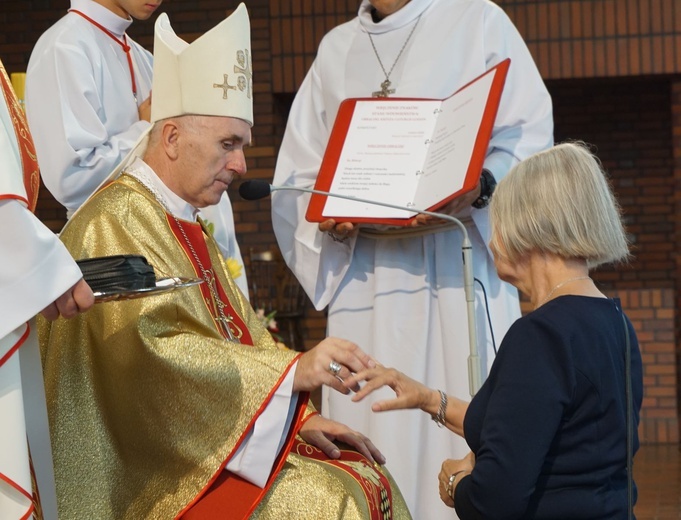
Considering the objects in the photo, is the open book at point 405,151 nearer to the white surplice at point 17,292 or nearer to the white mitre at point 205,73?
the white mitre at point 205,73

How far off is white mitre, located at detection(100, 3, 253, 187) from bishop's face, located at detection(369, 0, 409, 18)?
1017 mm

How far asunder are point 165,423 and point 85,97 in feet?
5.06

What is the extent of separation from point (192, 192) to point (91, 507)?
0.94 metres

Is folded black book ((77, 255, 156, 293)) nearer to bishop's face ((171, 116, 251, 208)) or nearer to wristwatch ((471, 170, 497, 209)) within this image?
bishop's face ((171, 116, 251, 208))

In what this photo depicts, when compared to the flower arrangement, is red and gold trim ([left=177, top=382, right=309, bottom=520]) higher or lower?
lower

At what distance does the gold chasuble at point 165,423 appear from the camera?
2.90 metres

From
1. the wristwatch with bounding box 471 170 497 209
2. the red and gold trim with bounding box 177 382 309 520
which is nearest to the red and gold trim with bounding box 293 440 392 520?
the red and gold trim with bounding box 177 382 309 520

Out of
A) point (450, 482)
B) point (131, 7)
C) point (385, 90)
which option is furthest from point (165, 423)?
point (385, 90)

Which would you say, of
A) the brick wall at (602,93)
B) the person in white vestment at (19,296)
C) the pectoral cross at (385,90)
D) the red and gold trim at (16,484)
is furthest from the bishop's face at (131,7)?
the brick wall at (602,93)

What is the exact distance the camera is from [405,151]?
421cm

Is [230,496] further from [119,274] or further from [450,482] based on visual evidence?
[119,274]

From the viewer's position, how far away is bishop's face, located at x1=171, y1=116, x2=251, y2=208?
3.29 m

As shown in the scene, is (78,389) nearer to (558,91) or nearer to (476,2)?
(476,2)

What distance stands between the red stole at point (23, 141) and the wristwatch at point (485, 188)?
1.68 meters
